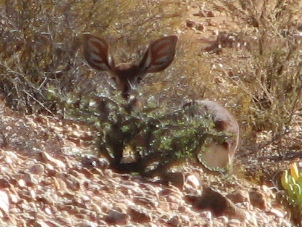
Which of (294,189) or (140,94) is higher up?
(140,94)

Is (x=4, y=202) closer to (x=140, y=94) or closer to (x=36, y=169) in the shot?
(x=36, y=169)

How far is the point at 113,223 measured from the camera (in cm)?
569

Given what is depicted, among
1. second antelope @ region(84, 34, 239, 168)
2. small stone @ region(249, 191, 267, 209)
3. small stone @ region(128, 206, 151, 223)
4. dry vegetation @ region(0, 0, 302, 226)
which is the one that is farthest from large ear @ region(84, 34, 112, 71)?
small stone @ region(128, 206, 151, 223)

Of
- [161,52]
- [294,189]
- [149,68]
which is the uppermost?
[161,52]

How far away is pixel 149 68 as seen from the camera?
846 cm

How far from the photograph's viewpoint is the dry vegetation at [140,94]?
6023 millimetres

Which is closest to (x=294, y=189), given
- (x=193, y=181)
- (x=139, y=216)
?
(x=193, y=181)

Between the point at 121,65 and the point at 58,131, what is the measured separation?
95 centimetres

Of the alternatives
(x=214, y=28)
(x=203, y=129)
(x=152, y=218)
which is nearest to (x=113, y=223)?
(x=152, y=218)

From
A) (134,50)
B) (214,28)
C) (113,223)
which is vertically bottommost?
(214,28)

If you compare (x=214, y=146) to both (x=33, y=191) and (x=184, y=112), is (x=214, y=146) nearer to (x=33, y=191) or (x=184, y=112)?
(x=184, y=112)

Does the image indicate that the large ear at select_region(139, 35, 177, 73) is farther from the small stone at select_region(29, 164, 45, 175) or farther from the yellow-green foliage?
the small stone at select_region(29, 164, 45, 175)

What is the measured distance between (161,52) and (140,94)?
0.70m

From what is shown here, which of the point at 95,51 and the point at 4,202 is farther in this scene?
the point at 95,51
